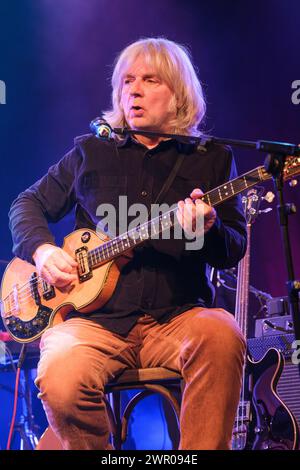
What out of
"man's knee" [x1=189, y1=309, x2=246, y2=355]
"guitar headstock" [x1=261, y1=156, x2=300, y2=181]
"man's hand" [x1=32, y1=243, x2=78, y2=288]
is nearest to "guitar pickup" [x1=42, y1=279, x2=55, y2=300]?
"man's hand" [x1=32, y1=243, x2=78, y2=288]

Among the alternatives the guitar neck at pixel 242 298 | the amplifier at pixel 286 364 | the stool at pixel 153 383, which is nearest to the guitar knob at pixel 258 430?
the amplifier at pixel 286 364

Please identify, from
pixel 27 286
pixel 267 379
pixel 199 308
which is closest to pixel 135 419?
pixel 267 379

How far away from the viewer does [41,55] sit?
17.0ft

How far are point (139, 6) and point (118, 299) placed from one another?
2967 mm

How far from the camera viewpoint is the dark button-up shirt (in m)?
3.00

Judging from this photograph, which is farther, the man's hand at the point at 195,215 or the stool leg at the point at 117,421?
the stool leg at the point at 117,421

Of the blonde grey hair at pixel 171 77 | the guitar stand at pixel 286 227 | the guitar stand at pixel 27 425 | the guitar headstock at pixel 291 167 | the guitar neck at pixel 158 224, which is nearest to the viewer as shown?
the guitar stand at pixel 286 227

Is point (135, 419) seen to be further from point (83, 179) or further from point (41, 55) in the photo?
point (41, 55)

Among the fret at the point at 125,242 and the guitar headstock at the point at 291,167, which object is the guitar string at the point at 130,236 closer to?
the fret at the point at 125,242

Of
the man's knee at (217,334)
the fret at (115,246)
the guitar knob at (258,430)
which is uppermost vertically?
the fret at (115,246)

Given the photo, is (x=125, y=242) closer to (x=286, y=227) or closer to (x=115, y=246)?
(x=115, y=246)

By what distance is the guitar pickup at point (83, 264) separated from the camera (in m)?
3.15

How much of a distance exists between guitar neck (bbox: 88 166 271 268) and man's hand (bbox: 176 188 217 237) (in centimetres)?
18

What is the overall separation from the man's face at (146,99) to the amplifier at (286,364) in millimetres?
1462
